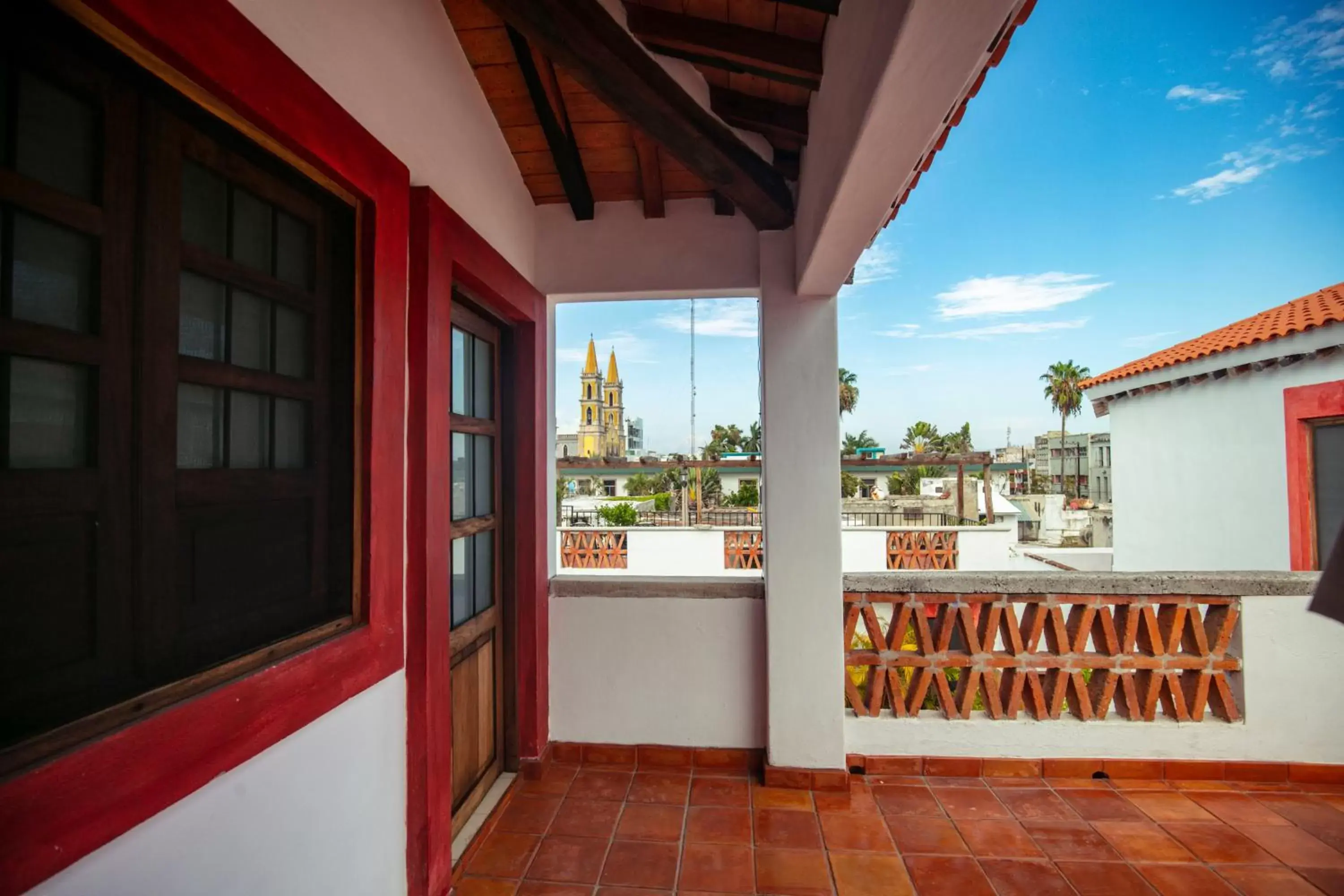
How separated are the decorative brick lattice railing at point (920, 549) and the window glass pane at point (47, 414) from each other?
9.60m

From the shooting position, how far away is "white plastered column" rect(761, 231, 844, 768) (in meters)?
2.75

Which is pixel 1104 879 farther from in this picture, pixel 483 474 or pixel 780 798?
pixel 483 474

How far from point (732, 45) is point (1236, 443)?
5437mm

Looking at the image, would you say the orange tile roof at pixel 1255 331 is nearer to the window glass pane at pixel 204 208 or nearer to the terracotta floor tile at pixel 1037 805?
the terracotta floor tile at pixel 1037 805

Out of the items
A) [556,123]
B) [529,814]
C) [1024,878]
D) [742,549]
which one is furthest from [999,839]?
[742,549]

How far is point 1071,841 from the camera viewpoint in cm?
230

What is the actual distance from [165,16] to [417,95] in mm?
974

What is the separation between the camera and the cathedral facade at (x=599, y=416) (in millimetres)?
42375

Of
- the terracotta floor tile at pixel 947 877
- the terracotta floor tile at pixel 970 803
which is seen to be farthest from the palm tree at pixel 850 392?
the terracotta floor tile at pixel 947 877

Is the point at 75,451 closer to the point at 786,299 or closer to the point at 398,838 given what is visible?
the point at 398,838

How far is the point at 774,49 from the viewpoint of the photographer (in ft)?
6.04

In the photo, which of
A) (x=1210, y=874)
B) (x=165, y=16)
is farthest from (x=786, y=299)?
(x=1210, y=874)

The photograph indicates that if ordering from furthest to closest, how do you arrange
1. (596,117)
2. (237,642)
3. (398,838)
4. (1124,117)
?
1. (1124,117)
2. (596,117)
3. (398,838)
4. (237,642)

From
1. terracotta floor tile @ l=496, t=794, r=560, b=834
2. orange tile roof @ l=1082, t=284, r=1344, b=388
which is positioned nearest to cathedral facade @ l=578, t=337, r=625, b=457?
orange tile roof @ l=1082, t=284, r=1344, b=388
